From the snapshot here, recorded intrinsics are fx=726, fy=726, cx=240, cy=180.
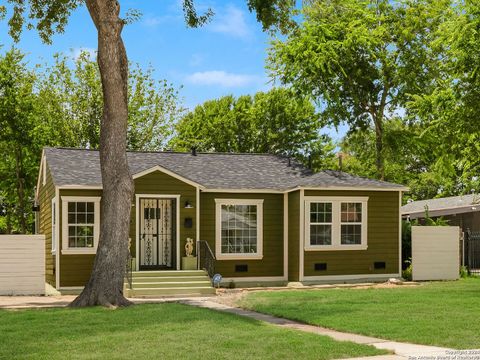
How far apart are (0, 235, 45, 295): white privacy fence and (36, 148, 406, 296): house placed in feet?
3.91

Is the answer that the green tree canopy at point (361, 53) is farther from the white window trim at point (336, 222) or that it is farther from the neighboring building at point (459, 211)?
the white window trim at point (336, 222)

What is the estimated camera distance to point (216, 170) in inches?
992

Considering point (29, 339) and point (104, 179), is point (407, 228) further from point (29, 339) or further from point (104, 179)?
point (29, 339)

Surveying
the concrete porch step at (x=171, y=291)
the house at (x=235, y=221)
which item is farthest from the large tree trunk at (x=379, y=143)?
the concrete porch step at (x=171, y=291)

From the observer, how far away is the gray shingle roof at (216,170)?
2295 cm

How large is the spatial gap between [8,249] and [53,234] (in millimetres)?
2695

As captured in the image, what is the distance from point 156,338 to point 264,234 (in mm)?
13366

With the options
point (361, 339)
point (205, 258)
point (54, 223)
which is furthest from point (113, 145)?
point (361, 339)

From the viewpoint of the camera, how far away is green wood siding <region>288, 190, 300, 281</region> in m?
23.5

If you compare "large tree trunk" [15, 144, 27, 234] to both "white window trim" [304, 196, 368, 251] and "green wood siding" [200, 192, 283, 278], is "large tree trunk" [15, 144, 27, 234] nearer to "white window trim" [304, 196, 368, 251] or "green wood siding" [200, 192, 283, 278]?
"green wood siding" [200, 192, 283, 278]

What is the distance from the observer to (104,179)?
56.9 feet

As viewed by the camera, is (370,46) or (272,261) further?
(370,46)

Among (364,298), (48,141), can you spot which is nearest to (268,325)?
(364,298)

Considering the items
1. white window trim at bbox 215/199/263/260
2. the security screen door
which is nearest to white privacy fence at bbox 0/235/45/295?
the security screen door
